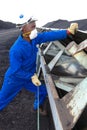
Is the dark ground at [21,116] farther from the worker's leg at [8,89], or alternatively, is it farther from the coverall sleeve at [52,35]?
the coverall sleeve at [52,35]

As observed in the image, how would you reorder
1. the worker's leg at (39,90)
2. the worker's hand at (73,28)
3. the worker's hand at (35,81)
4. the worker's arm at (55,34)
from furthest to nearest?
the worker's leg at (39,90) → the worker's arm at (55,34) → the worker's hand at (73,28) → the worker's hand at (35,81)

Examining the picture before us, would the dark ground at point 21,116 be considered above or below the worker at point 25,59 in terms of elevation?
below

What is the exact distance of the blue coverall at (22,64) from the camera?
186 inches

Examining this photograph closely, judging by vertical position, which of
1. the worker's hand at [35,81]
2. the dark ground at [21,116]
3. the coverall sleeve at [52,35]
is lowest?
the dark ground at [21,116]

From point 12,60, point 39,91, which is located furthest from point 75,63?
point 12,60

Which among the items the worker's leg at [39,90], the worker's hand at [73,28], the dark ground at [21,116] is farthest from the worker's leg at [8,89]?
the worker's hand at [73,28]

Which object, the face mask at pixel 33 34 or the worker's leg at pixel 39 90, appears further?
the worker's leg at pixel 39 90

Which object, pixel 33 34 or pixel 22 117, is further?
pixel 22 117

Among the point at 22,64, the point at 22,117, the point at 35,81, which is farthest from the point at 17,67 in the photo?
the point at 22,117

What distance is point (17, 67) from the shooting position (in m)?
4.73

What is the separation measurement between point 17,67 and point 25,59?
0.77ft

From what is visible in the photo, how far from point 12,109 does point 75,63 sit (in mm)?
1493

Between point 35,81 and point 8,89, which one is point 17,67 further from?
point 8,89

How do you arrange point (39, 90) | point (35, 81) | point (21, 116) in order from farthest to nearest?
1. point (21, 116)
2. point (39, 90)
3. point (35, 81)
